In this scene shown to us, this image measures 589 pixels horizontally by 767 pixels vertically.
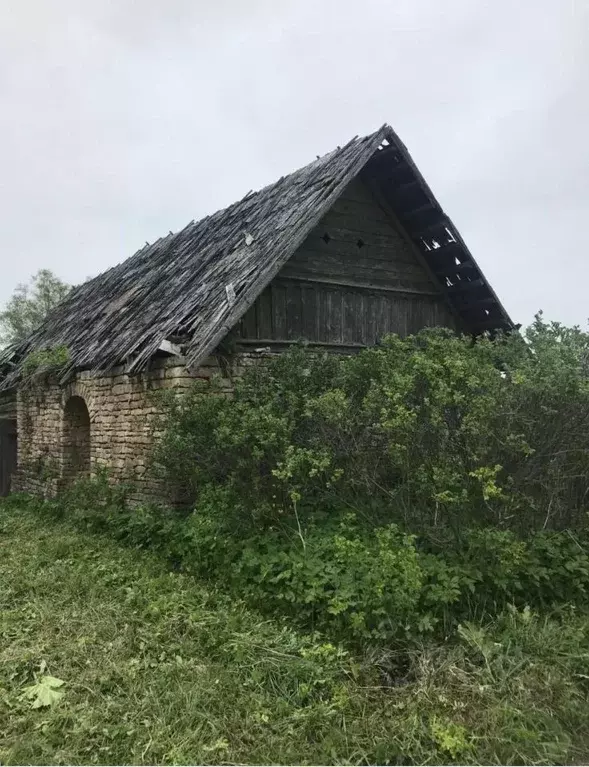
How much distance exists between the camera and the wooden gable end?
868 cm

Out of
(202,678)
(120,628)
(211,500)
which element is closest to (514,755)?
(202,678)

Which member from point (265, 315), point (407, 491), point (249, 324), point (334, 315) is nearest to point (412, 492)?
point (407, 491)

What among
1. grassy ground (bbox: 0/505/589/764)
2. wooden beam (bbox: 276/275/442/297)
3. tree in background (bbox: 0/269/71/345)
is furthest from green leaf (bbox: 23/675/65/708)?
tree in background (bbox: 0/269/71/345)

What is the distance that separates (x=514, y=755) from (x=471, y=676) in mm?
612

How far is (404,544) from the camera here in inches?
185

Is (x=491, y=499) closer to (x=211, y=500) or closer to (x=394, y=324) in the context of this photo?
(x=211, y=500)

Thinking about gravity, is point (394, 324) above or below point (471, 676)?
above

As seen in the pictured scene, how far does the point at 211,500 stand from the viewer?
→ 632 centimetres

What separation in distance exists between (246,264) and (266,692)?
5.48 m

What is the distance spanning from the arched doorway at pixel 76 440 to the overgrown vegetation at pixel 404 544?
442cm

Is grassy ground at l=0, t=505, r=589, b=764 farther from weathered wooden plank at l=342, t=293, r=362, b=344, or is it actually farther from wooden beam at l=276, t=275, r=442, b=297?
weathered wooden plank at l=342, t=293, r=362, b=344

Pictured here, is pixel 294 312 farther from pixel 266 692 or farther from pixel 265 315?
pixel 266 692

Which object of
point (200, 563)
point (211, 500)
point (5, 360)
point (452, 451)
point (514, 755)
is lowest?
point (514, 755)

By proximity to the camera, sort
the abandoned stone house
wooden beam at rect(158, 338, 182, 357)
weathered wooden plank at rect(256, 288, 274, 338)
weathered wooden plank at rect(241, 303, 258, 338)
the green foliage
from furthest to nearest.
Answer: weathered wooden plank at rect(256, 288, 274, 338) < weathered wooden plank at rect(241, 303, 258, 338) < the abandoned stone house < wooden beam at rect(158, 338, 182, 357) < the green foliage
